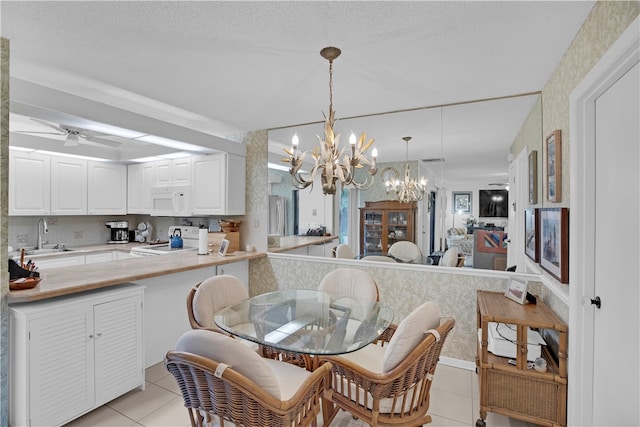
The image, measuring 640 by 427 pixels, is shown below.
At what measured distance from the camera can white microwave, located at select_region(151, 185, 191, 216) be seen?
13.5 ft

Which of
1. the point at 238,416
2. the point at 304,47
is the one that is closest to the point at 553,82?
the point at 304,47

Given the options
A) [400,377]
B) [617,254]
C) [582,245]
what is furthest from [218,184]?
[617,254]

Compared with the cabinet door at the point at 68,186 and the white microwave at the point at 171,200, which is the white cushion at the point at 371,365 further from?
the cabinet door at the point at 68,186

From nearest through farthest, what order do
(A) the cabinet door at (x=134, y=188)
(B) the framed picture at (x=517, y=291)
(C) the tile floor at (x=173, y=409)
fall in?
1. (C) the tile floor at (x=173, y=409)
2. (B) the framed picture at (x=517, y=291)
3. (A) the cabinet door at (x=134, y=188)

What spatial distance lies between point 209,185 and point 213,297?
2.03m

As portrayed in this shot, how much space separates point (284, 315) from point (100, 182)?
4.03 m

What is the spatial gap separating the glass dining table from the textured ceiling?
174cm

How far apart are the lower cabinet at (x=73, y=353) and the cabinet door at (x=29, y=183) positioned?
2.68m

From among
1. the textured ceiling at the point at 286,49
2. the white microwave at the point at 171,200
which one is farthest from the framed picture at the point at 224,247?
the textured ceiling at the point at 286,49

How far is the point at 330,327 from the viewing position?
6.51 feet

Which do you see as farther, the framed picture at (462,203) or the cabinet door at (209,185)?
the cabinet door at (209,185)

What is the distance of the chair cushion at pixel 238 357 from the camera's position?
3.93 feet

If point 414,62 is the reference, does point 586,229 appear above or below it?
below

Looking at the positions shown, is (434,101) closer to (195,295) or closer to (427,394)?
(427,394)
